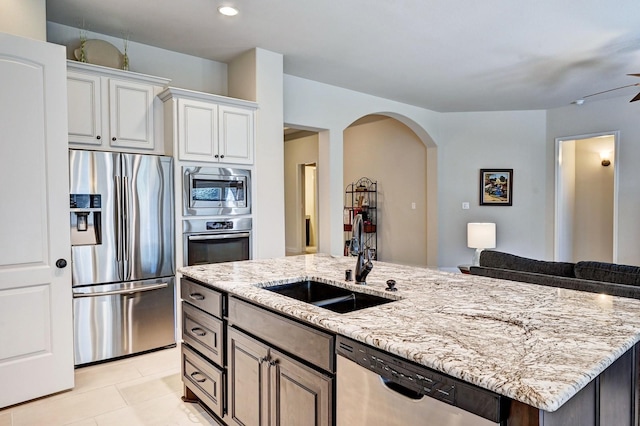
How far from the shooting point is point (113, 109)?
3289 millimetres

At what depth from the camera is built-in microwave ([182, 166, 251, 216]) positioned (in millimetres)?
3494

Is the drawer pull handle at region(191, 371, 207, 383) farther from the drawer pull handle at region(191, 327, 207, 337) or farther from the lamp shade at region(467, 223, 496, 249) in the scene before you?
the lamp shade at region(467, 223, 496, 249)

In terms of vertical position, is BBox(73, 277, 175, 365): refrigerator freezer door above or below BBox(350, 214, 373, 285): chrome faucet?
below

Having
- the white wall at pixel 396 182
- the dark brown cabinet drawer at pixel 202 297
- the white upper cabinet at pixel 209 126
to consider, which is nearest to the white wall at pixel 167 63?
the white upper cabinet at pixel 209 126

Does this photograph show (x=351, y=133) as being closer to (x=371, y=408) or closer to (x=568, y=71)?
(x=568, y=71)

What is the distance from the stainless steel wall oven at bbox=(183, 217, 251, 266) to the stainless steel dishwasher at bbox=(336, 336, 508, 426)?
2.48 metres

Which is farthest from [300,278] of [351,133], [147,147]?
[351,133]

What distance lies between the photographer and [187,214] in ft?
11.4

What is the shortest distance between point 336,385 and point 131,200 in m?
2.52

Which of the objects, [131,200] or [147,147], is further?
[147,147]

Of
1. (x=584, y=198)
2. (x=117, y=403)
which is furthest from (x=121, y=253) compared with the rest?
(x=584, y=198)

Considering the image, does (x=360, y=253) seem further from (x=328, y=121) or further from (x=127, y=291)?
(x=328, y=121)

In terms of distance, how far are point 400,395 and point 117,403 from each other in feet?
7.10

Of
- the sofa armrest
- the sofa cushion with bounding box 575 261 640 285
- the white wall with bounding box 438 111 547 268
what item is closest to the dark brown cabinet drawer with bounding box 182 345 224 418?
the sofa armrest
